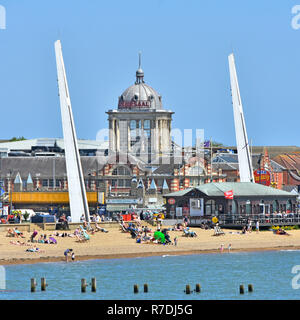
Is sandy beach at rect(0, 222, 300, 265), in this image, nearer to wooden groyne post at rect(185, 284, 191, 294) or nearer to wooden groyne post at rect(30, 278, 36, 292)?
wooden groyne post at rect(30, 278, 36, 292)

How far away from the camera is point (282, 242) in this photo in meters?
80.9

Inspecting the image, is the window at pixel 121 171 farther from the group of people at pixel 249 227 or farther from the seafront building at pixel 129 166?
the group of people at pixel 249 227

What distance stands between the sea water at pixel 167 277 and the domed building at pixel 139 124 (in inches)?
3398

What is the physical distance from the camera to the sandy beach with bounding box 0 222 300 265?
223ft

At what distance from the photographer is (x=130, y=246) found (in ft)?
243

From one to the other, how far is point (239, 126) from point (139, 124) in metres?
67.8

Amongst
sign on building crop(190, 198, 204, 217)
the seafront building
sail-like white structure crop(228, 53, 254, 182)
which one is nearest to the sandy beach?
sign on building crop(190, 198, 204, 217)

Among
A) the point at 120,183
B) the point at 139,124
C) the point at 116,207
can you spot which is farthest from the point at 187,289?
the point at 139,124

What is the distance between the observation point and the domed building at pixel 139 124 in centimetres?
16012

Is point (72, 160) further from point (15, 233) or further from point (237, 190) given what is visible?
point (237, 190)

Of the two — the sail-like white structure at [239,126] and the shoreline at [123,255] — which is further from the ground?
the sail-like white structure at [239,126]

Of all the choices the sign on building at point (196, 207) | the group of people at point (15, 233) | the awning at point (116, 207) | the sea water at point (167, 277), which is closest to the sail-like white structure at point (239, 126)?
the sign on building at point (196, 207)
